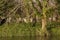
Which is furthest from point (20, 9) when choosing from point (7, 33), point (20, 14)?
point (7, 33)

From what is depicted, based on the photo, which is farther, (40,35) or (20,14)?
(20,14)

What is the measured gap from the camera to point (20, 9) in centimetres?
2878

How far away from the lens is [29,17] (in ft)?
92.8

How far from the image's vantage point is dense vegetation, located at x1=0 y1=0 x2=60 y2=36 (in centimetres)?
2606

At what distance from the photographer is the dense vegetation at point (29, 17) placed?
85.5 ft

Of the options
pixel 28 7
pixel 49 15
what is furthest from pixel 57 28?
pixel 28 7

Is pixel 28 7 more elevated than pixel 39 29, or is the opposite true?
pixel 28 7

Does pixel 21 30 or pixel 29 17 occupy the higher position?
pixel 29 17

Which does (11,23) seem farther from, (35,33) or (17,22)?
(35,33)

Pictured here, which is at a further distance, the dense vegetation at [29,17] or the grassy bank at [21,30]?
the grassy bank at [21,30]

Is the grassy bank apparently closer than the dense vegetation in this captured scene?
No

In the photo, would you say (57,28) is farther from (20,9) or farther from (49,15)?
(20,9)

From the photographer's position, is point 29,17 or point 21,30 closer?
point 21,30

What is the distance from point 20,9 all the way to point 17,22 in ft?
4.14
